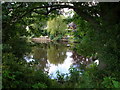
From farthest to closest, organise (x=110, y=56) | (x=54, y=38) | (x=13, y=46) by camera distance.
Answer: (x=54, y=38)
(x=13, y=46)
(x=110, y=56)

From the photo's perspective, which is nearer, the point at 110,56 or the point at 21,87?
the point at 21,87

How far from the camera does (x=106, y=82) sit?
408 cm

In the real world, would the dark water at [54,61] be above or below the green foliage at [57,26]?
below

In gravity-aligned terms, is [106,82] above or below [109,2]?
below

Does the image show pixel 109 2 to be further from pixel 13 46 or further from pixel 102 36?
pixel 13 46

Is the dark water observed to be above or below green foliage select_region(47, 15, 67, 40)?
below

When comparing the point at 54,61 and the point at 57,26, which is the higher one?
the point at 57,26

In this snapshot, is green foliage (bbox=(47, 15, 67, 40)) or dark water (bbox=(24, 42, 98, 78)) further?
green foliage (bbox=(47, 15, 67, 40))

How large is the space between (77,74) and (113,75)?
7.42ft

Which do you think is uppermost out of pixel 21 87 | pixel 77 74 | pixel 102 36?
pixel 102 36

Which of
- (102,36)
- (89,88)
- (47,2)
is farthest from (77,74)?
(47,2)

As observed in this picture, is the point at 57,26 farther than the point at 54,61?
Yes

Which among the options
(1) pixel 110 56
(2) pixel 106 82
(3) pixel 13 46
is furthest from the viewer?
(3) pixel 13 46

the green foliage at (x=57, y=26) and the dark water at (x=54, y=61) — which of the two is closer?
the dark water at (x=54, y=61)
